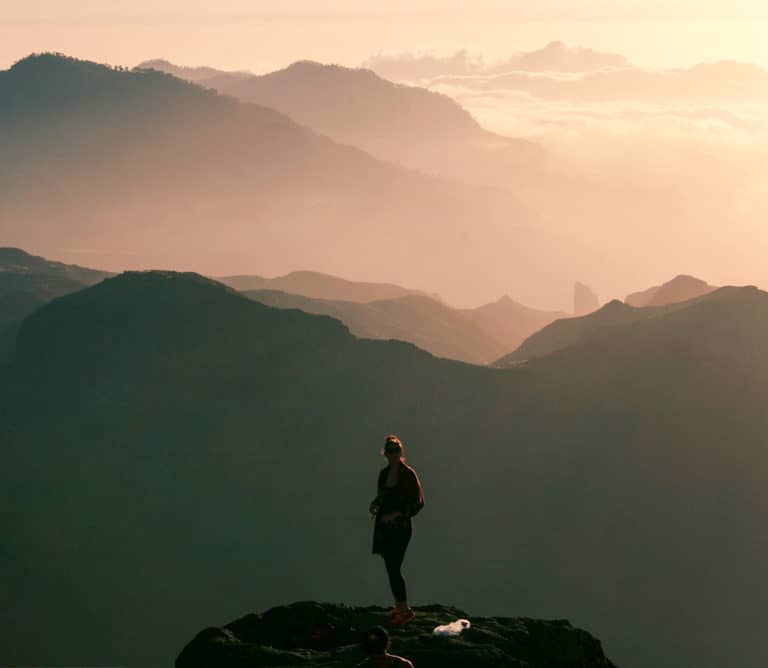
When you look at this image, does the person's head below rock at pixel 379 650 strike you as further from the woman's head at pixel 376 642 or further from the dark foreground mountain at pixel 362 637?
the dark foreground mountain at pixel 362 637

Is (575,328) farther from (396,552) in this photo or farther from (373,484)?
(396,552)

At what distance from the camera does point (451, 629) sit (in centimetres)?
1703

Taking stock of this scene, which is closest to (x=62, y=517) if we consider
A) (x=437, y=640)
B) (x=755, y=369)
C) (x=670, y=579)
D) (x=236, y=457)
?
(x=236, y=457)

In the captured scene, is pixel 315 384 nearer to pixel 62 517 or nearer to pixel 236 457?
pixel 236 457

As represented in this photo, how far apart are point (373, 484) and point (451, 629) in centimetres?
10848

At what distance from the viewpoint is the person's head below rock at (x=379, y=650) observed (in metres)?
14.2

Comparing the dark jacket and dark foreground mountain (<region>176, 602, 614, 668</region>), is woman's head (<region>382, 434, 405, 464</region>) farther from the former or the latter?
dark foreground mountain (<region>176, 602, 614, 668</region>)

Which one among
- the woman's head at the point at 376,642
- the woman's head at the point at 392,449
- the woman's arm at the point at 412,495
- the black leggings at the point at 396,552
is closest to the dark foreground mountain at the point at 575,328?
the black leggings at the point at 396,552

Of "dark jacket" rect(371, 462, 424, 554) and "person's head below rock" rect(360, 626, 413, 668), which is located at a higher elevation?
"dark jacket" rect(371, 462, 424, 554)

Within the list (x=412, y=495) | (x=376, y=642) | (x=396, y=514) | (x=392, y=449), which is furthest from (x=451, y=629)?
(x=376, y=642)

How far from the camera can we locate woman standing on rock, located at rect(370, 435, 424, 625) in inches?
706

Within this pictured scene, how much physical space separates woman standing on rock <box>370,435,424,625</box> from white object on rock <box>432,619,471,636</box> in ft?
3.39

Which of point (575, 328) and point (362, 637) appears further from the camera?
point (575, 328)

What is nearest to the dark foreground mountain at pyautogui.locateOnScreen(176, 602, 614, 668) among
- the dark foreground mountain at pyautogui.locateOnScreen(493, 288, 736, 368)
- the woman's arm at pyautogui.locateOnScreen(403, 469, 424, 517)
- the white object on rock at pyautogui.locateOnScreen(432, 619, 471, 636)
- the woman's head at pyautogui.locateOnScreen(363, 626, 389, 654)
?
the white object on rock at pyautogui.locateOnScreen(432, 619, 471, 636)
